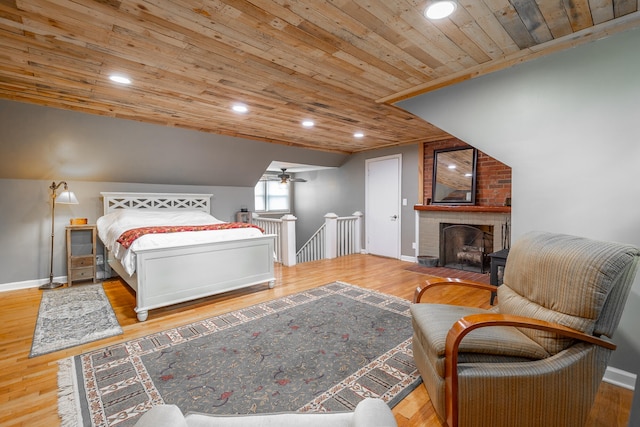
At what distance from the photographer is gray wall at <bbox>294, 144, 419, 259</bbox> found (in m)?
5.74

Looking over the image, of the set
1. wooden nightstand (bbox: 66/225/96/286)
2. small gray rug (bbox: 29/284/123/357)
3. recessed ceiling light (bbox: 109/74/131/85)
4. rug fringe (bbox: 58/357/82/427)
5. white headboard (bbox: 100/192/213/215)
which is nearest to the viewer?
rug fringe (bbox: 58/357/82/427)

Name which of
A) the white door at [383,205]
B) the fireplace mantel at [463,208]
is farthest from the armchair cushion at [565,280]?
the white door at [383,205]

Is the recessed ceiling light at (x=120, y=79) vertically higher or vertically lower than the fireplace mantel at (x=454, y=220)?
higher

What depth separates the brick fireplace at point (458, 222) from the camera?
444 centimetres

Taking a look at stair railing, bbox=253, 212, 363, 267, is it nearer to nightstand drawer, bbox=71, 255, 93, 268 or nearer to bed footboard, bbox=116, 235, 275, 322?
bed footboard, bbox=116, 235, 275, 322

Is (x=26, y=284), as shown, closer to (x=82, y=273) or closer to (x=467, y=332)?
(x=82, y=273)

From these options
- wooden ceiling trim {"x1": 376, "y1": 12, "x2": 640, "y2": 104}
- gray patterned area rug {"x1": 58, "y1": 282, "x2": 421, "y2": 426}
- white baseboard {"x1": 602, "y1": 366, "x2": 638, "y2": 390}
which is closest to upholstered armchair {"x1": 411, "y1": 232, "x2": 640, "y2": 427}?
gray patterned area rug {"x1": 58, "y1": 282, "x2": 421, "y2": 426}

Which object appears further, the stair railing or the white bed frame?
the stair railing

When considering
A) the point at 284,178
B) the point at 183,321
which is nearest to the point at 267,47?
the point at 183,321

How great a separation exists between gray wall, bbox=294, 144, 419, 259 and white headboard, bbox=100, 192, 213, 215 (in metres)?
3.00

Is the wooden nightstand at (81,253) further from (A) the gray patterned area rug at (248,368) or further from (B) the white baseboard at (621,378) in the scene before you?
(B) the white baseboard at (621,378)

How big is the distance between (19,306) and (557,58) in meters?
5.66

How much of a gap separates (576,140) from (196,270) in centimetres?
362

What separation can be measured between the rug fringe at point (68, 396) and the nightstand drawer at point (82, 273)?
97.5 inches
